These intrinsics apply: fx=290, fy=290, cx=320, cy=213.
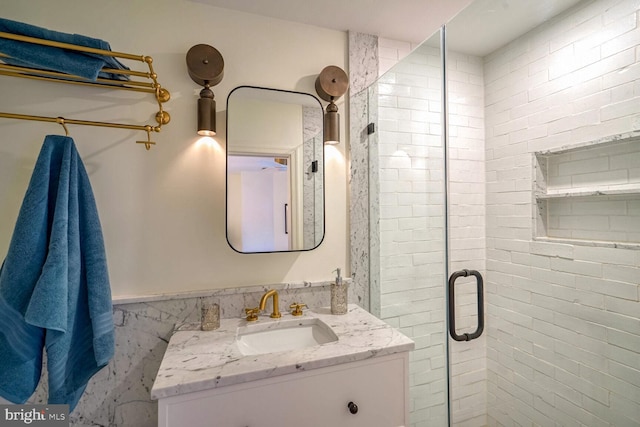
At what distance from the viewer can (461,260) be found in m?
1.48

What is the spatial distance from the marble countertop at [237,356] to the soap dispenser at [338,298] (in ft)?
0.33

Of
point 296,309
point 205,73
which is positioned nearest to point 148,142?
point 205,73

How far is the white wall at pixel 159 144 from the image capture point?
46.8 inches

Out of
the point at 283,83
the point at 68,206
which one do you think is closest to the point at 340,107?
the point at 283,83

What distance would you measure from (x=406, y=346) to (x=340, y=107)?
1235 mm

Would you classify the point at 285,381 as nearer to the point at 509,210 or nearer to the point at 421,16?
the point at 509,210

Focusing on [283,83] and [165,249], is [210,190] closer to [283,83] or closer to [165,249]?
[165,249]

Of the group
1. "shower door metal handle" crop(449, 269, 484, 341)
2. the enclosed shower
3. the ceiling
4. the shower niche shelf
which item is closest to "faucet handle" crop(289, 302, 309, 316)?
the enclosed shower

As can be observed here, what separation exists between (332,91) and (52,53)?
1.10m

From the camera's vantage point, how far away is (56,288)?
90 centimetres

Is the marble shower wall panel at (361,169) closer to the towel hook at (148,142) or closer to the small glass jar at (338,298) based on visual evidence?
the small glass jar at (338,298)

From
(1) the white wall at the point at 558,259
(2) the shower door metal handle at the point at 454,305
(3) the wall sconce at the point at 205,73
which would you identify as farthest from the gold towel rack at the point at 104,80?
(1) the white wall at the point at 558,259

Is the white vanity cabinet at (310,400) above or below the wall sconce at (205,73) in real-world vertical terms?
below

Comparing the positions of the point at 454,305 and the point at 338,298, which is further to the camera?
the point at 338,298
